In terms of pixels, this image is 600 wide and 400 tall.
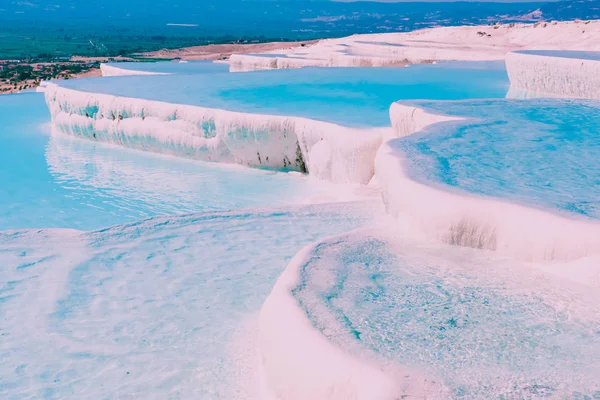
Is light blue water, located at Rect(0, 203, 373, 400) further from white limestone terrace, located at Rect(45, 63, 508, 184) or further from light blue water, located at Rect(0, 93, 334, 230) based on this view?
white limestone terrace, located at Rect(45, 63, 508, 184)

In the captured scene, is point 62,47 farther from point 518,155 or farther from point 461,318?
point 461,318

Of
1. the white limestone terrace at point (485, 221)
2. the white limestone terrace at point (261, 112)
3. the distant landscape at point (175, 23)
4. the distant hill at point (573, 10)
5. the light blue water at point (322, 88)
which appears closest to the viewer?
the white limestone terrace at point (485, 221)

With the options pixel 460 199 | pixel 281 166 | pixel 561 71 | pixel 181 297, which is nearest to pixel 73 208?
pixel 281 166

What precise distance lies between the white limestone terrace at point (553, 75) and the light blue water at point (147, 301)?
13.7 ft

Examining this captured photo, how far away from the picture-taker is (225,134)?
665 cm

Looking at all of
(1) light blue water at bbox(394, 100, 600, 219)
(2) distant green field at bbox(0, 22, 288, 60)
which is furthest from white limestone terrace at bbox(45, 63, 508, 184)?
(2) distant green field at bbox(0, 22, 288, 60)

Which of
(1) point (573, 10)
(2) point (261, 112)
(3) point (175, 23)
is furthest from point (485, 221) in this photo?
(3) point (175, 23)

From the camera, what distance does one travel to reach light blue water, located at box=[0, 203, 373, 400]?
9.21 feet

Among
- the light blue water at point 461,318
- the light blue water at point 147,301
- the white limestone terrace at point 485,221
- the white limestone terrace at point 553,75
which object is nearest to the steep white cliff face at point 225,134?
the light blue water at point 147,301

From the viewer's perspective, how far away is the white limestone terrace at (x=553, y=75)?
756cm

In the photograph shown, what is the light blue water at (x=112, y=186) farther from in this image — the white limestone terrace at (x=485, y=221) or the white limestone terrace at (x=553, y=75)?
the white limestone terrace at (x=553, y=75)

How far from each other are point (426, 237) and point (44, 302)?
1.98m

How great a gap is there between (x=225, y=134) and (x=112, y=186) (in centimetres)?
121

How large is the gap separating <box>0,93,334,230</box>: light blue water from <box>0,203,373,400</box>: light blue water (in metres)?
0.77
